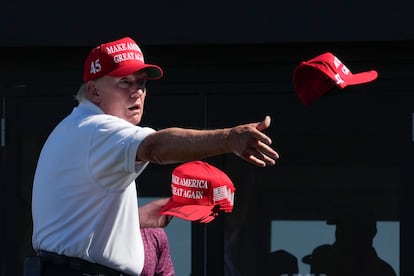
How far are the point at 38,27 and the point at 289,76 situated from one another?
1494mm

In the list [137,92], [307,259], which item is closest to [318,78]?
[137,92]

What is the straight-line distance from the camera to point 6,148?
25.0 feet

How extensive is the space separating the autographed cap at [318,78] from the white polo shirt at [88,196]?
2.18 ft

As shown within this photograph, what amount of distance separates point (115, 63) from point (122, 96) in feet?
0.42

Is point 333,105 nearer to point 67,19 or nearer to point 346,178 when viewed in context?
point 346,178

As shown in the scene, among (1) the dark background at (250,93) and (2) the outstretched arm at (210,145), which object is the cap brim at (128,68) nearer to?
(2) the outstretched arm at (210,145)

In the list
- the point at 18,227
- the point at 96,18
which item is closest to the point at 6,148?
the point at 18,227

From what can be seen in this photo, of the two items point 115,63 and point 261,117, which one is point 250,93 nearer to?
point 261,117

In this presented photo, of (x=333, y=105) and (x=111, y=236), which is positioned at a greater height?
(x=333, y=105)

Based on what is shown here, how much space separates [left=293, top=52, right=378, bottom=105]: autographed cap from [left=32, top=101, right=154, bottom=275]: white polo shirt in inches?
26.1

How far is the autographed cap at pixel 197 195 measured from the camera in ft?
18.4

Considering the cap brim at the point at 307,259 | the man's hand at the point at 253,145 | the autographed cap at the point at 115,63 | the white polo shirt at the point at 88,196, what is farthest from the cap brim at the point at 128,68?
the cap brim at the point at 307,259

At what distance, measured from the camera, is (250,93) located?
7457 mm

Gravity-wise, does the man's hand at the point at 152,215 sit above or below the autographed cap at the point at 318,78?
below
